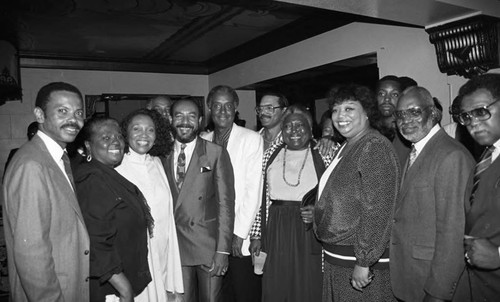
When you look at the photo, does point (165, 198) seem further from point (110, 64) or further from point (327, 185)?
point (110, 64)

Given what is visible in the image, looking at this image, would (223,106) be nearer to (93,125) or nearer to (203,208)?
(203,208)

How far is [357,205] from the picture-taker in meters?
2.24

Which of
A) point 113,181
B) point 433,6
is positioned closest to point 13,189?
point 113,181

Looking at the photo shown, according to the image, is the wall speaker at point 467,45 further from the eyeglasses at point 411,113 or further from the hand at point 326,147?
the eyeglasses at point 411,113

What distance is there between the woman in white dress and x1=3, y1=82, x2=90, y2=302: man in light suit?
0.58 metres

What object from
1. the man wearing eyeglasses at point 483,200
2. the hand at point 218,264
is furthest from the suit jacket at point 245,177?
the man wearing eyeglasses at point 483,200

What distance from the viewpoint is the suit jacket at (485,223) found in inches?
67.2

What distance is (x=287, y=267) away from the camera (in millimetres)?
2881

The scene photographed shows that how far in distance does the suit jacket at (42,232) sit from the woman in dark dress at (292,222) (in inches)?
54.8

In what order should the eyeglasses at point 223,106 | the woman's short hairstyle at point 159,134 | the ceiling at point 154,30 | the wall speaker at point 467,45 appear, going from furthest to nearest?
the ceiling at point 154,30 < the wall speaker at point 467,45 < the eyeglasses at point 223,106 < the woman's short hairstyle at point 159,134

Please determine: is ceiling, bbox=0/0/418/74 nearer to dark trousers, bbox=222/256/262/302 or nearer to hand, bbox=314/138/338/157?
hand, bbox=314/138/338/157

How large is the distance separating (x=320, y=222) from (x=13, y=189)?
160 cm

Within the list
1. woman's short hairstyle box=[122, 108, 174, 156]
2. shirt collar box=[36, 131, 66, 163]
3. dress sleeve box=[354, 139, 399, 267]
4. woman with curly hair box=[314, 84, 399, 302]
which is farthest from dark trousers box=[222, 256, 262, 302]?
shirt collar box=[36, 131, 66, 163]

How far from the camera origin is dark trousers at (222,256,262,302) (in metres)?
3.30
